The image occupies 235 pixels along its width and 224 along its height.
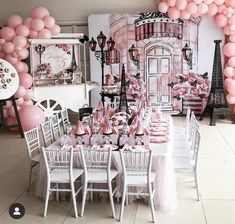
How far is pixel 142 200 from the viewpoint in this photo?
14.8 ft

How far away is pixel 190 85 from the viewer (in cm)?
949

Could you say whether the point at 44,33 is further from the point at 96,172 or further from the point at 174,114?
the point at 96,172

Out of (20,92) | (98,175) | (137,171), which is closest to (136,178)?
(137,171)

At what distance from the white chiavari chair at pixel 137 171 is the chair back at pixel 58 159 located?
56 centimetres

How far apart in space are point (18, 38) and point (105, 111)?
3.35m

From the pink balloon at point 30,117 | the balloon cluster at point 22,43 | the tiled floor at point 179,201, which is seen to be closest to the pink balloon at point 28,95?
the balloon cluster at point 22,43

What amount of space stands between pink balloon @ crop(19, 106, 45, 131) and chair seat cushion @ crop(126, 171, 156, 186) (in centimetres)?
422

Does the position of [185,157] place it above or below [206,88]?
below

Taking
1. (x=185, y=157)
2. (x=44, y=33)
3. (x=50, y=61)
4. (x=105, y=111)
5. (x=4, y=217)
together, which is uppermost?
(x=44, y=33)

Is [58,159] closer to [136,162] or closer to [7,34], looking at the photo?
[136,162]

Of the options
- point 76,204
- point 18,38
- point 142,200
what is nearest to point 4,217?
point 76,204

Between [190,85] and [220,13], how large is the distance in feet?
5.94

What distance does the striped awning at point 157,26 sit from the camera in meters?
9.22

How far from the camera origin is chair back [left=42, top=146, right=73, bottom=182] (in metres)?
4.08
